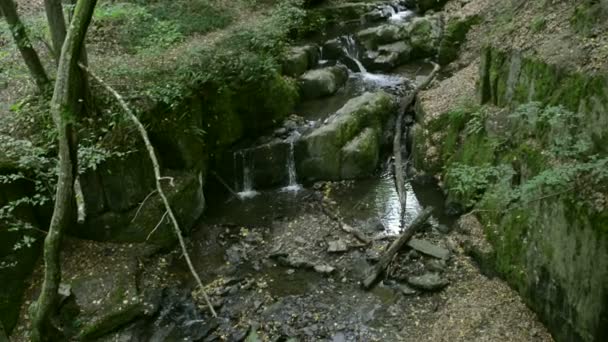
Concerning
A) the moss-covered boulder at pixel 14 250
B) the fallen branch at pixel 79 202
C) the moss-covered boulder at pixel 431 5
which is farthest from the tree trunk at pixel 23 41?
the moss-covered boulder at pixel 431 5

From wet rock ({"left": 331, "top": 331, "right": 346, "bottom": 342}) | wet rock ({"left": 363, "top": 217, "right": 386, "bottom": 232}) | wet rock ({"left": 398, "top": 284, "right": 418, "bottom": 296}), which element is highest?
wet rock ({"left": 363, "top": 217, "right": 386, "bottom": 232})

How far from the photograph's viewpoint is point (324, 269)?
8898mm

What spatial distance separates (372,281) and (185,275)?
143 inches

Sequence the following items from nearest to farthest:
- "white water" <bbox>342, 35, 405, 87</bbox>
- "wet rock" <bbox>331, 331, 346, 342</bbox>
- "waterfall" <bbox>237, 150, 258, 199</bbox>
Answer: "wet rock" <bbox>331, 331, 346, 342</bbox> → "waterfall" <bbox>237, 150, 258, 199</bbox> → "white water" <bbox>342, 35, 405, 87</bbox>

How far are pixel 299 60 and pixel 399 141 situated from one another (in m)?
4.61

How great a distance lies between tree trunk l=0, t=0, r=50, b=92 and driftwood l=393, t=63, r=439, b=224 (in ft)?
25.3

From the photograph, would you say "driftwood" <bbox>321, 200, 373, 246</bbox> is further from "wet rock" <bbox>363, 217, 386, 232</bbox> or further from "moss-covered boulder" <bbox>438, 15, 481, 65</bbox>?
"moss-covered boulder" <bbox>438, 15, 481, 65</bbox>

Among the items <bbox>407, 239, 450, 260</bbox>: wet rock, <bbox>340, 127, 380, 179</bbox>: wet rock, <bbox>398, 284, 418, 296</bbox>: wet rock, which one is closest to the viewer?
<bbox>398, 284, 418, 296</bbox>: wet rock

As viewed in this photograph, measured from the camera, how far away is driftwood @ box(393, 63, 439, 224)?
10695 mm

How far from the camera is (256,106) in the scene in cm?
1264

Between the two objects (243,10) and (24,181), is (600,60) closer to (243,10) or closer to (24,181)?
(24,181)

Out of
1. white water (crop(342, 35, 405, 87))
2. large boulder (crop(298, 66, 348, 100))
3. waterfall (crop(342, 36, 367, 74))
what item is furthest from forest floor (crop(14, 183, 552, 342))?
waterfall (crop(342, 36, 367, 74))

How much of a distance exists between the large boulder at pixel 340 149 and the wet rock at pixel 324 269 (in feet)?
11.0

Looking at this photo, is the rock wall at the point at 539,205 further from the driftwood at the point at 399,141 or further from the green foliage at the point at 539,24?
the driftwood at the point at 399,141
